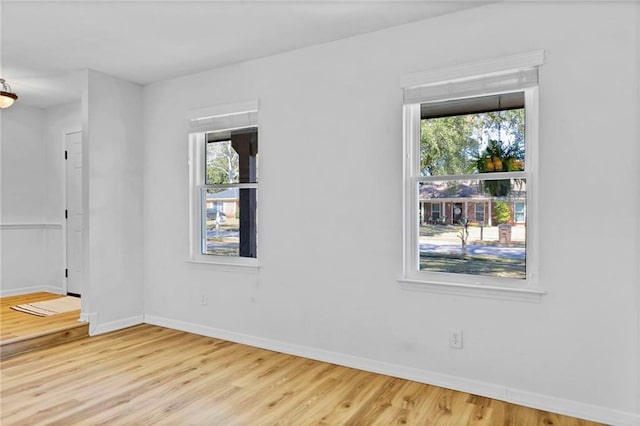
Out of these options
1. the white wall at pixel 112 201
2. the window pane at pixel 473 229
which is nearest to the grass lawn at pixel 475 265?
the window pane at pixel 473 229

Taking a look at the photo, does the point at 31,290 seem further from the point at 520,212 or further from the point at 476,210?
the point at 520,212

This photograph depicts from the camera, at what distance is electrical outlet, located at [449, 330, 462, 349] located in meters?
2.99

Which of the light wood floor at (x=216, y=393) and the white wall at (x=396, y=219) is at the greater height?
the white wall at (x=396, y=219)

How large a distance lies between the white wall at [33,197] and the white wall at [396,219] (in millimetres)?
2108

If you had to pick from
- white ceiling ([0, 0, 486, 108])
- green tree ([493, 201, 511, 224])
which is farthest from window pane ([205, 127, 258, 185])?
green tree ([493, 201, 511, 224])

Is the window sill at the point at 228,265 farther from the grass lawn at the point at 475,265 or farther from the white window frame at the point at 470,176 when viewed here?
the grass lawn at the point at 475,265

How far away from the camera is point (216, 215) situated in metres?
4.43

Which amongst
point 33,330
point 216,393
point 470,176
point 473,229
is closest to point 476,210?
point 473,229

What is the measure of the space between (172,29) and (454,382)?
3402 millimetres

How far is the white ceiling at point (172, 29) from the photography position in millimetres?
2891

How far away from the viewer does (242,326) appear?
404 centimetres

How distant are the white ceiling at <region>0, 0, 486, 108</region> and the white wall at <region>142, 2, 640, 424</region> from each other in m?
0.21

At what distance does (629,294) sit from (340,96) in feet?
7.93

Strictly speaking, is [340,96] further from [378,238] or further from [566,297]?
[566,297]
